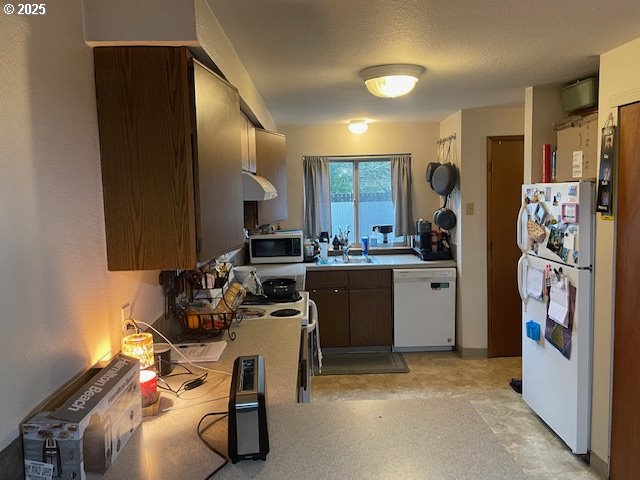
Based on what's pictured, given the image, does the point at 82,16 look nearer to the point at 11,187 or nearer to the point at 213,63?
the point at 213,63

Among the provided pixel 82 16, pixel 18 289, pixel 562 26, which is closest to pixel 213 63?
pixel 82 16

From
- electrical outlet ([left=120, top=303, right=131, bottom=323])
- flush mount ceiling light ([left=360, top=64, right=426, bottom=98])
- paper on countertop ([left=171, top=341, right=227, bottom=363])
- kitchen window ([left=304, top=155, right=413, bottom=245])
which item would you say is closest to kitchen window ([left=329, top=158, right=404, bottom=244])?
kitchen window ([left=304, top=155, right=413, bottom=245])

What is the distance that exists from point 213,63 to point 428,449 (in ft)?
5.00

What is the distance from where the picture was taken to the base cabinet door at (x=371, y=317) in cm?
454

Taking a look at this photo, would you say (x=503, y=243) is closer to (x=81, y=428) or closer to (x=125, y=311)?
(x=125, y=311)

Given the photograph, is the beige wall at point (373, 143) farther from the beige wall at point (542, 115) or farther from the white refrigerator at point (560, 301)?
the white refrigerator at point (560, 301)

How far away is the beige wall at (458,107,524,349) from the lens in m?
4.28

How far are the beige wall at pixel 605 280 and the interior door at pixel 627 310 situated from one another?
43 mm

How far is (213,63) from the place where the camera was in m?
1.81

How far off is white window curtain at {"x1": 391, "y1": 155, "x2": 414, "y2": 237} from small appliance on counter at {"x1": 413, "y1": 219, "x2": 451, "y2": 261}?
0.29 meters

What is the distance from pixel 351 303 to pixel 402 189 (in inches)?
54.6

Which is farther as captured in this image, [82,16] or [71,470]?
[82,16]

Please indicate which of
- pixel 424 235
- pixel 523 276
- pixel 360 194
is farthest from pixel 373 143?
pixel 523 276

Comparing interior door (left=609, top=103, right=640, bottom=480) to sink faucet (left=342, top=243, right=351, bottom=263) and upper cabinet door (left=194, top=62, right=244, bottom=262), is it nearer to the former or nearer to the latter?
upper cabinet door (left=194, top=62, right=244, bottom=262)
